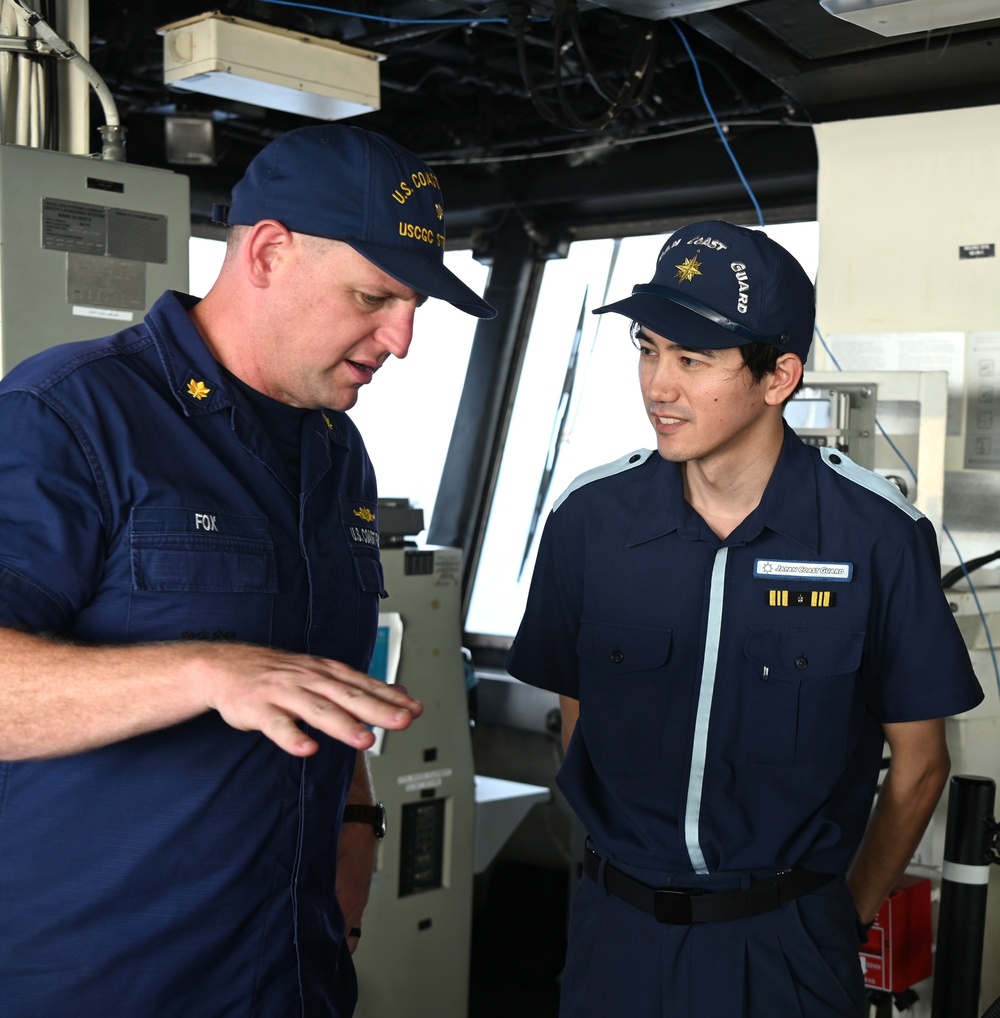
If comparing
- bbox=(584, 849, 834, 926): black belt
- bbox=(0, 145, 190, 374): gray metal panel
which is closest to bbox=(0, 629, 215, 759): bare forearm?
bbox=(584, 849, 834, 926): black belt

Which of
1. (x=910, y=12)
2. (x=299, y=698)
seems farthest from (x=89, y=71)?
(x=299, y=698)

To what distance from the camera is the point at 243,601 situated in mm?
1329

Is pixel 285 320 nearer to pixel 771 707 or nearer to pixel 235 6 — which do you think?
pixel 771 707

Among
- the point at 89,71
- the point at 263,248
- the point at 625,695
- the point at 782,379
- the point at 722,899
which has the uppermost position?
the point at 89,71

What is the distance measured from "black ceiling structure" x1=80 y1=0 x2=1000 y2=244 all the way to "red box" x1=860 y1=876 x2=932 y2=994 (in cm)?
203

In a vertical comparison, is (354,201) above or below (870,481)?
above

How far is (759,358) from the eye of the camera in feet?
5.99

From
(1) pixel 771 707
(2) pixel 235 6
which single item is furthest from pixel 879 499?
(2) pixel 235 6

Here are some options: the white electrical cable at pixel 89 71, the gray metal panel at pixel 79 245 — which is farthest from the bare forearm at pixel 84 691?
the white electrical cable at pixel 89 71

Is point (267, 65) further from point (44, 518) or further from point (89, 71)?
point (44, 518)

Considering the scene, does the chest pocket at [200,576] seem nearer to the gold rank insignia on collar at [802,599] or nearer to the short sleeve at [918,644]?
the gold rank insignia on collar at [802,599]

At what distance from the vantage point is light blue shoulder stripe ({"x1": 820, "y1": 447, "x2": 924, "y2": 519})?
1.83 metres

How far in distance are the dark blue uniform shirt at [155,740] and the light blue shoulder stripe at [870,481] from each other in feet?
2.84

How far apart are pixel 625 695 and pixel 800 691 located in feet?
0.82
